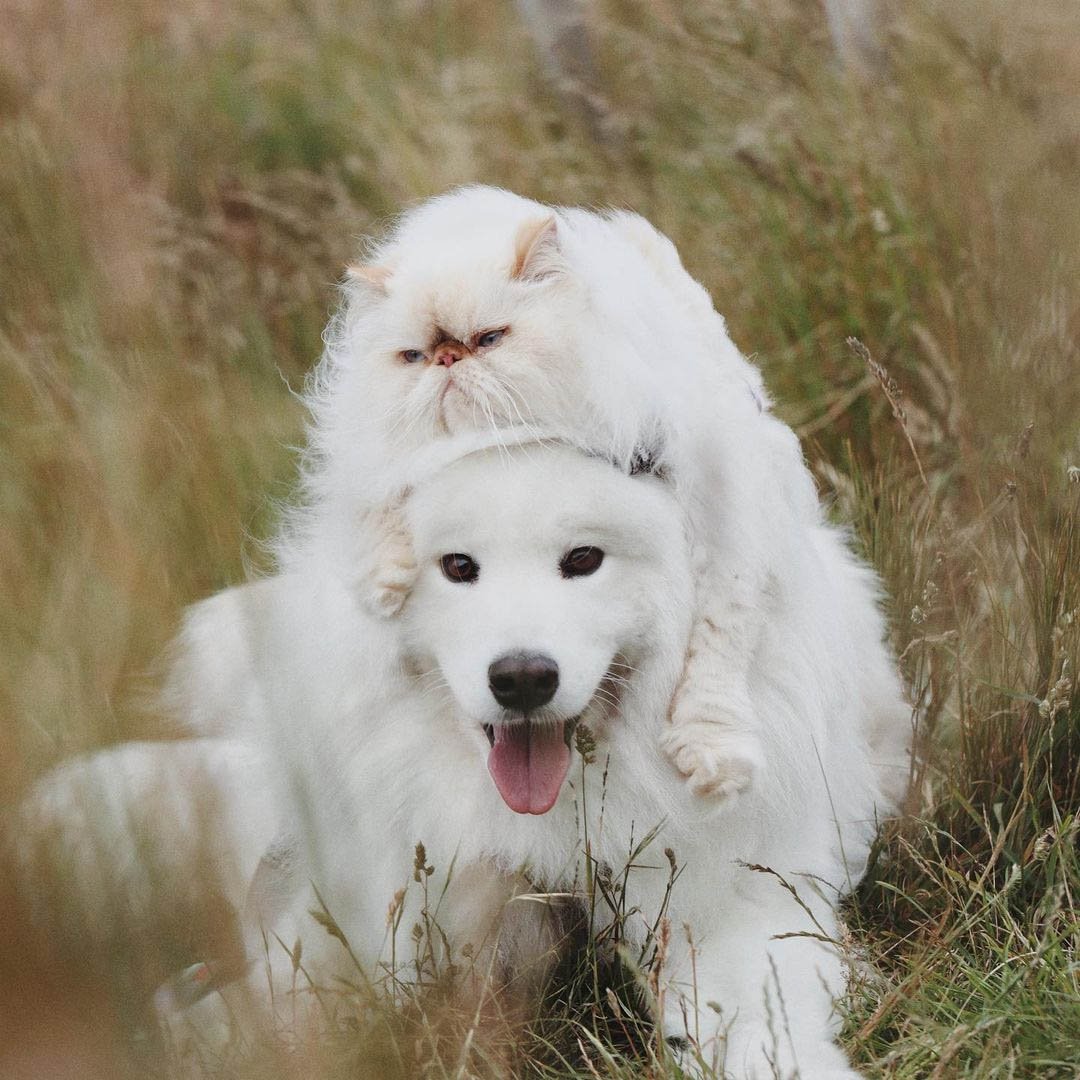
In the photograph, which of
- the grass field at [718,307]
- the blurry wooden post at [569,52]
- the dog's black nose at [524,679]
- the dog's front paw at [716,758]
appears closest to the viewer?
the grass field at [718,307]

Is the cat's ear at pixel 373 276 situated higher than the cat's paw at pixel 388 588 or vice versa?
the cat's ear at pixel 373 276

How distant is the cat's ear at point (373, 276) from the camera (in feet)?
7.24

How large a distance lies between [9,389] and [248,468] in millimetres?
637

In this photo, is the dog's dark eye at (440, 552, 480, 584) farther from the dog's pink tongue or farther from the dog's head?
the dog's pink tongue

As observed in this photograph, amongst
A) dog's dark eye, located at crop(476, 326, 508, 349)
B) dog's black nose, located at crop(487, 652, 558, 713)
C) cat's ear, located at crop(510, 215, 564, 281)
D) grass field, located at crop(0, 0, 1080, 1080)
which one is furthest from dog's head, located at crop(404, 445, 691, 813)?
grass field, located at crop(0, 0, 1080, 1080)

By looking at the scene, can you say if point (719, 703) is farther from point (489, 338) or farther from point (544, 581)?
point (489, 338)

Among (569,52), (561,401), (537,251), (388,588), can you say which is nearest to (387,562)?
(388,588)

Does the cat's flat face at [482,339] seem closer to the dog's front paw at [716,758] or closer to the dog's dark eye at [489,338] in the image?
the dog's dark eye at [489,338]

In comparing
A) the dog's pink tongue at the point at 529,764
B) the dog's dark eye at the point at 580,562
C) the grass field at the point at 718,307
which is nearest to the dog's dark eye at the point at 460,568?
the dog's dark eye at the point at 580,562

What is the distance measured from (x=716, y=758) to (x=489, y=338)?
72cm

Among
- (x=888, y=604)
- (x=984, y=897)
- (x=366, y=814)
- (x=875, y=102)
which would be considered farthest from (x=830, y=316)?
(x=366, y=814)

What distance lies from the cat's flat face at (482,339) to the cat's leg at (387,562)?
128mm

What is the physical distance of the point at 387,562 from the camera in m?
2.23

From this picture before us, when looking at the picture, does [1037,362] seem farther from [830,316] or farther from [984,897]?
[830,316]
